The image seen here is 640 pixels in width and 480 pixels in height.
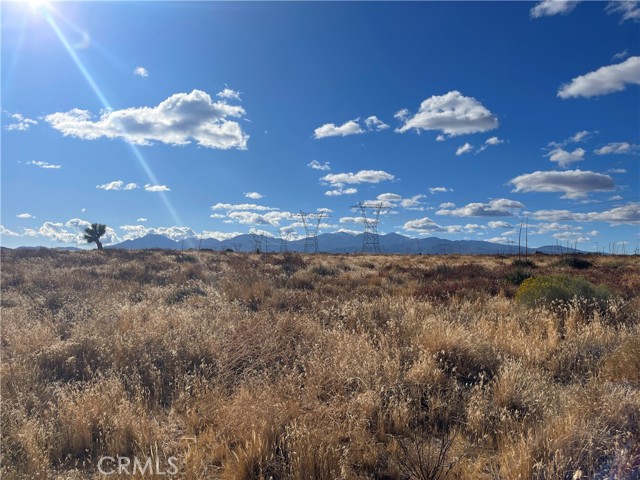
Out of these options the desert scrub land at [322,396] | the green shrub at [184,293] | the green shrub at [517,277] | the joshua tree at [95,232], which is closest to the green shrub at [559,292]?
the desert scrub land at [322,396]

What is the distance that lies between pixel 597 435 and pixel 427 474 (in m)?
1.71

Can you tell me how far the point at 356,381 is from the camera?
5098 millimetres

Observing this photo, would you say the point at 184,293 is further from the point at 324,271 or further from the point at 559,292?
the point at 559,292

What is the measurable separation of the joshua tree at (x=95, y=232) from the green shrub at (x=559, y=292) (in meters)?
57.4

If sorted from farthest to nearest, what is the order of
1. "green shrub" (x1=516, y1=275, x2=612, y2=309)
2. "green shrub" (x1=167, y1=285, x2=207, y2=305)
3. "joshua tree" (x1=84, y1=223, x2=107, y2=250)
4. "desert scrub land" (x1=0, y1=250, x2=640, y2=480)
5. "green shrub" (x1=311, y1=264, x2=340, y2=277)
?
"joshua tree" (x1=84, y1=223, x2=107, y2=250) < "green shrub" (x1=311, y1=264, x2=340, y2=277) < "green shrub" (x1=167, y1=285, x2=207, y2=305) < "green shrub" (x1=516, y1=275, x2=612, y2=309) < "desert scrub land" (x1=0, y1=250, x2=640, y2=480)

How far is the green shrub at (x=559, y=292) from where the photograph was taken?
9.48m

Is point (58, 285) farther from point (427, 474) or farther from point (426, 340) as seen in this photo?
point (427, 474)

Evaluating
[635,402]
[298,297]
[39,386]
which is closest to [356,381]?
[635,402]

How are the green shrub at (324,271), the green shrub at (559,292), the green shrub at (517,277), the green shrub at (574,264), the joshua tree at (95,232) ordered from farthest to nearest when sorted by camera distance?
the joshua tree at (95,232) < the green shrub at (574,264) < the green shrub at (324,271) < the green shrub at (517,277) < the green shrub at (559,292)

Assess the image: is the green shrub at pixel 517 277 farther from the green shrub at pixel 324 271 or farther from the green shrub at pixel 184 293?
the green shrub at pixel 184 293

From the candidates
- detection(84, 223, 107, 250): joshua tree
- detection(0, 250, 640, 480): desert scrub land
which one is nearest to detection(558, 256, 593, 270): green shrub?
detection(0, 250, 640, 480): desert scrub land

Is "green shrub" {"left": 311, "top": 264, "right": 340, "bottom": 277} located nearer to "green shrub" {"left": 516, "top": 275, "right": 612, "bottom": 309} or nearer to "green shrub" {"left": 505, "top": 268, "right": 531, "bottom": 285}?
"green shrub" {"left": 505, "top": 268, "right": 531, "bottom": 285}

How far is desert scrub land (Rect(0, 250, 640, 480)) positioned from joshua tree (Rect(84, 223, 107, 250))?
50735mm

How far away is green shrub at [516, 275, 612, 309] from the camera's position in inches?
373
